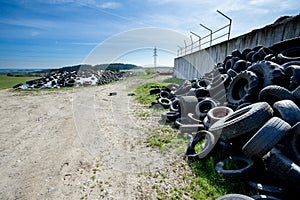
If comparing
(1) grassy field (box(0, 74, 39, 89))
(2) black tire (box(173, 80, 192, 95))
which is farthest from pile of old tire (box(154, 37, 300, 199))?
(1) grassy field (box(0, 74, 39, 89))

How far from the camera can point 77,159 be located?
319 cm

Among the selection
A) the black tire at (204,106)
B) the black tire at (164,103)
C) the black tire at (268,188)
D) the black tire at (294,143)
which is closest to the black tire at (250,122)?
the black tire at (294,143)

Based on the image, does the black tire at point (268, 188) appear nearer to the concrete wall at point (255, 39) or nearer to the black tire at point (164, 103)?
the black tire at point (164, 103)

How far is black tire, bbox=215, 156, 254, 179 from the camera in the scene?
2271 mm

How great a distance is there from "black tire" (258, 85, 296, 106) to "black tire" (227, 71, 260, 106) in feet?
1.04

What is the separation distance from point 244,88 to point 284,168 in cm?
288

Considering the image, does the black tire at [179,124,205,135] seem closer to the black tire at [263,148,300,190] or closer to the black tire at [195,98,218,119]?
the black tire at [195,98,218,119]

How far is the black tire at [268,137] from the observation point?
2111 mm

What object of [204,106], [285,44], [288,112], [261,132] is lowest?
[204,106]

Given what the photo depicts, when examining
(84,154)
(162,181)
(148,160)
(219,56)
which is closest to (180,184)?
(162,181)

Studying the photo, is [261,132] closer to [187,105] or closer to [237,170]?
[237,170]

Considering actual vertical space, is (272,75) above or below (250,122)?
above

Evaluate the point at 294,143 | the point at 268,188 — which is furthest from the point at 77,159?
the point at 294,143

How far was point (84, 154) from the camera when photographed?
3396 mm
